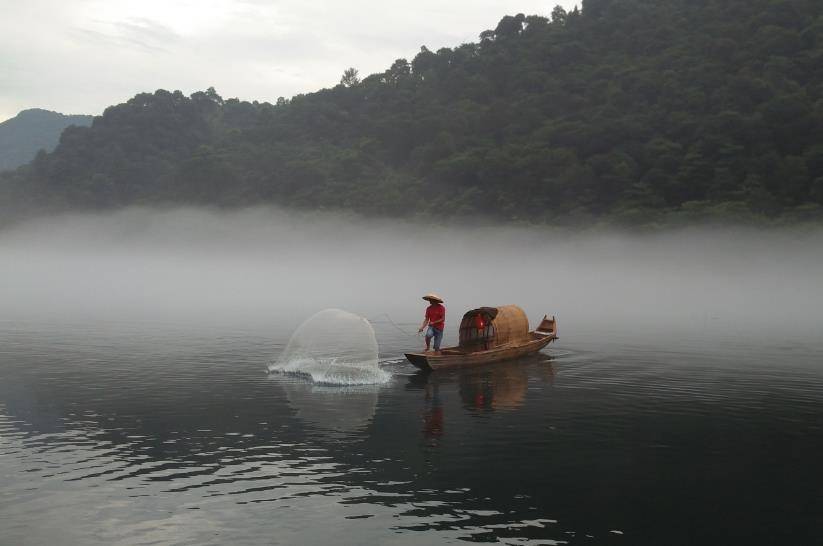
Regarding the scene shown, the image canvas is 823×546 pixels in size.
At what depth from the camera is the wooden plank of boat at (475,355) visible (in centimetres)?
3597

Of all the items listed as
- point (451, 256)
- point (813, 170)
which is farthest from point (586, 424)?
point (451, 256)

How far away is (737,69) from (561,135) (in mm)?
37984

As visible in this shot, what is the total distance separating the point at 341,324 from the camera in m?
72.4

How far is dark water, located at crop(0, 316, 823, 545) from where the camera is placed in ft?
50.4

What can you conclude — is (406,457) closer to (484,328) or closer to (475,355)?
(475,355)

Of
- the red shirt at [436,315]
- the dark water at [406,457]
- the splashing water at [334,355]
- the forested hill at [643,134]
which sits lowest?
the dark water at [406,457]

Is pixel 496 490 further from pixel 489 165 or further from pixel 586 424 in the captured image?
pixel 489 165

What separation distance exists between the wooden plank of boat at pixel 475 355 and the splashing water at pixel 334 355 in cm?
193

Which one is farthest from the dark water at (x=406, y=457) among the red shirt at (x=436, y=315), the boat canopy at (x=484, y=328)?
the boat canopy at (x=484, y=328)

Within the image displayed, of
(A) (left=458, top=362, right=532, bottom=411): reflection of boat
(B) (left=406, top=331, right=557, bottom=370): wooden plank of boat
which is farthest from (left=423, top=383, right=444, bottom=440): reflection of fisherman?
(B) (left=406, top=331, right=557, bottom=370): wooden plank of boat

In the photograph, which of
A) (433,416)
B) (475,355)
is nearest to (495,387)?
(475,355)

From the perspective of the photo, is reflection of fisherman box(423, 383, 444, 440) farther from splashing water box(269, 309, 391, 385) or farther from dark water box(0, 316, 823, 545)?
splashing water box(269, 309, 391, 385)

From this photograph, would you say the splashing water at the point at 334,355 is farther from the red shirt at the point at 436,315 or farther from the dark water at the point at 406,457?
the red shirt at the point at 436,315

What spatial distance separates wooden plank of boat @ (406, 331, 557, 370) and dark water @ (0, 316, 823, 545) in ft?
2.89
